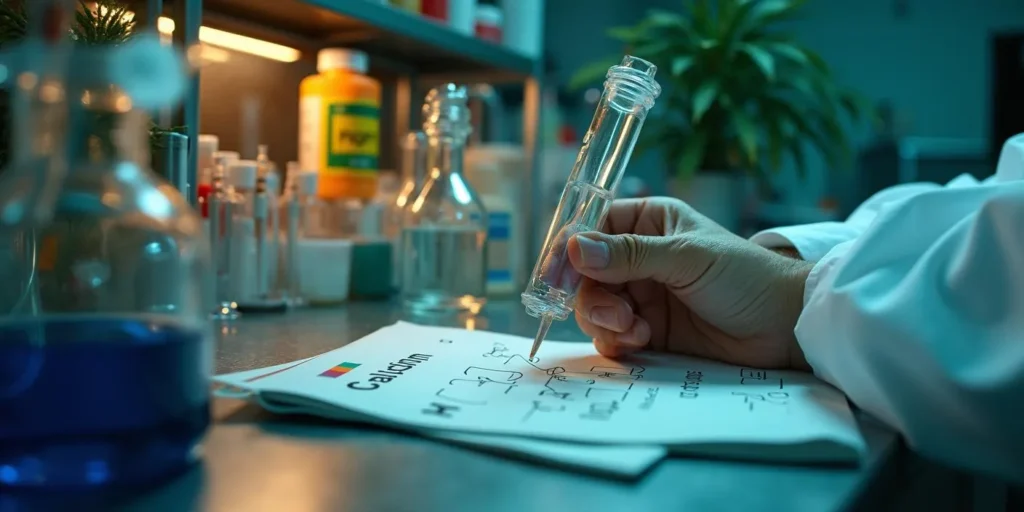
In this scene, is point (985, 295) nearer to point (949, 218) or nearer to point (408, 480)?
point (949, 218)

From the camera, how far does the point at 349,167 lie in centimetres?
116

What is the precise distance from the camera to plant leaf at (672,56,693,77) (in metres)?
1.60

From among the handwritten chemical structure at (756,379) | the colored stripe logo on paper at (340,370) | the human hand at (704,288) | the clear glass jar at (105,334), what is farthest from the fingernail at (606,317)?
the clear glass jar at (105,334)

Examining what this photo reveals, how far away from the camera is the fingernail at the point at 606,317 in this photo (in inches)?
29.3

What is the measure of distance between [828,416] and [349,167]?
2.64ft

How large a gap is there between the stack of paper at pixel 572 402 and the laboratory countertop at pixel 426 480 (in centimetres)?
1

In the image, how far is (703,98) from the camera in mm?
1564

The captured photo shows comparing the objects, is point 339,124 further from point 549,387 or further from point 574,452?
point 574,452

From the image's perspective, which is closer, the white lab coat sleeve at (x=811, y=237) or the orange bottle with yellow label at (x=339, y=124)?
the white lab coat sleeve at (x=811, y=237)

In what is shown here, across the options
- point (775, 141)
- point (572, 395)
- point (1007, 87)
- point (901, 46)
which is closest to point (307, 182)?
point (572, 395)

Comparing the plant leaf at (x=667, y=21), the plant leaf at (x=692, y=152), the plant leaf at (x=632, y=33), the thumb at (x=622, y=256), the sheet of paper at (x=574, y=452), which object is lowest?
the sheet of paper at (x=574, y=452)

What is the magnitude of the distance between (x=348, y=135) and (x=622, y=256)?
59 cm

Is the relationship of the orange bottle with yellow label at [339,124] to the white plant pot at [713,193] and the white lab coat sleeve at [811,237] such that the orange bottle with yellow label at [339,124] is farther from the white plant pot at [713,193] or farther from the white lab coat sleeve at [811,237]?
the white plant pot at [713,193]

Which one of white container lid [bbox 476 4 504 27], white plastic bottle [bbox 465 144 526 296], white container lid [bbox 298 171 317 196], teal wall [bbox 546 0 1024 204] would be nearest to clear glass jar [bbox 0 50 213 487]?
white container lid [bbox 298 171 317 196]
